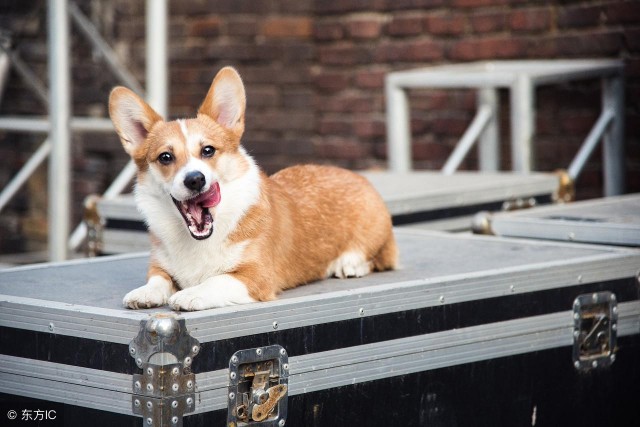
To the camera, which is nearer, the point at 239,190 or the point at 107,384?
the point at 107,384

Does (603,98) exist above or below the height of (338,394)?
above

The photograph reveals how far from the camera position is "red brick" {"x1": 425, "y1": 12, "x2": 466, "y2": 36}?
5789 mm

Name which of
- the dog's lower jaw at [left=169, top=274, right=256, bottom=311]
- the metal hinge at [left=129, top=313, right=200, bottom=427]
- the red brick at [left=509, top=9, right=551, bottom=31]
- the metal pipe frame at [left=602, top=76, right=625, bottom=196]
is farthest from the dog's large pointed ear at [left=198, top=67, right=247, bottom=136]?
the red brick at [left=509, top=9, right=551, bottom=31]

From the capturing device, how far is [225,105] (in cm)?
303

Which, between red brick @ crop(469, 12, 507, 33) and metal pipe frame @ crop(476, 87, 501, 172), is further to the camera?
red brick @ crop(469, 12, 507, 33)

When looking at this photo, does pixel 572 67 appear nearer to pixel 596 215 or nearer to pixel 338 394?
pixel 596 215

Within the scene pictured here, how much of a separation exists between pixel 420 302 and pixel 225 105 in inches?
27.5

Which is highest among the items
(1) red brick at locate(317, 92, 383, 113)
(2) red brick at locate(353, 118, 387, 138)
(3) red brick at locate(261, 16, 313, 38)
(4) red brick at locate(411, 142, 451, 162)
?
(3) red brick at locate(261, 16, 313, 38)

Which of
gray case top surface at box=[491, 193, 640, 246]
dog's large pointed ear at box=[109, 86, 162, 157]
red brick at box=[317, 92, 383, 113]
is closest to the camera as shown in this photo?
dog's large pointed ear at box=[109, 86, 162, 157]

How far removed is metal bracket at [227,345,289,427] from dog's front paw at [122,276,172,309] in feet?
0.93

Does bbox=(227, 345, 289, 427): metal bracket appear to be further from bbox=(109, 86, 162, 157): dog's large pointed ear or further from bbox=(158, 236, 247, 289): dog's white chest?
bbox=(109, 86, 162, 157): dog's large pointed ear

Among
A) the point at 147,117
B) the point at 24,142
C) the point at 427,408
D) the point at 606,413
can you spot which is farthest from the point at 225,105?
the point at 24,142

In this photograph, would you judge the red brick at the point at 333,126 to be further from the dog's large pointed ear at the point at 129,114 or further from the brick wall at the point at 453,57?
the dog's large pointed ear at the point at 129,114

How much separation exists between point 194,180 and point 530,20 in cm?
318
